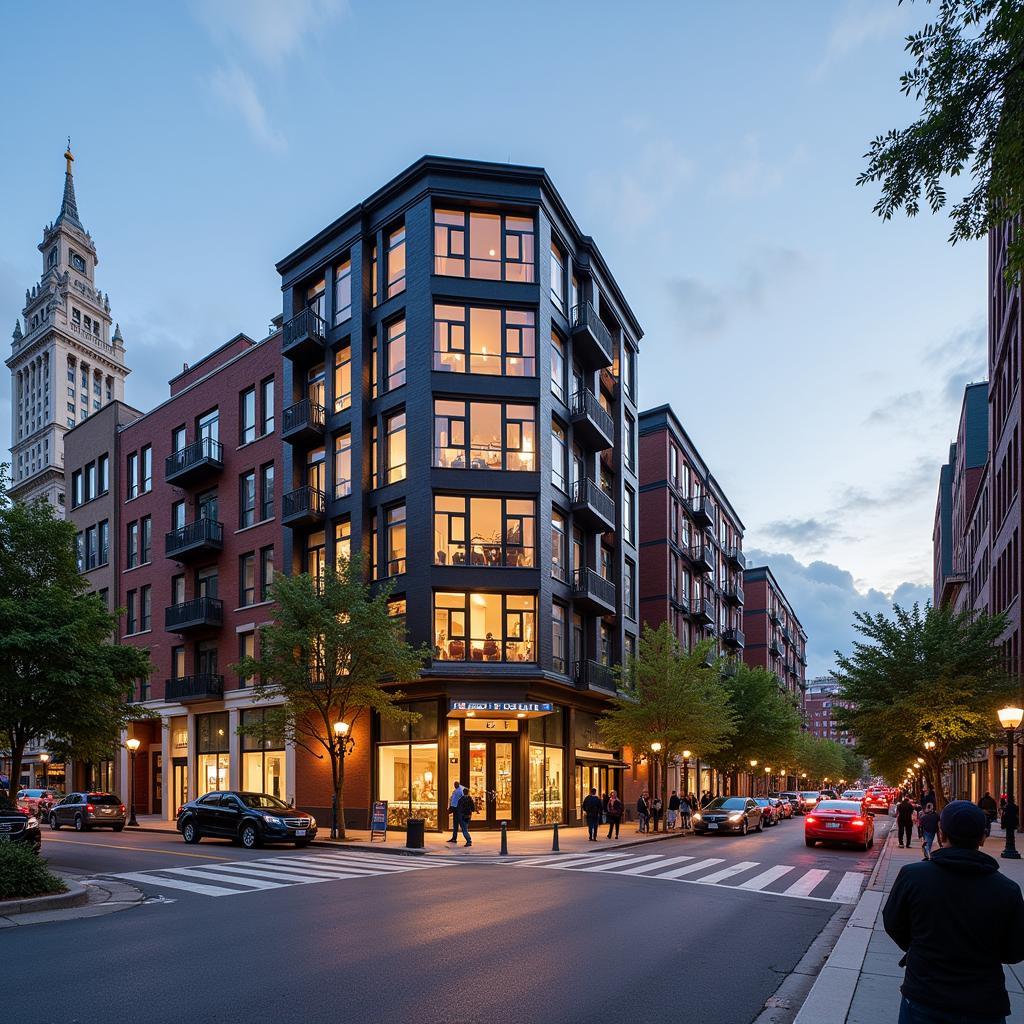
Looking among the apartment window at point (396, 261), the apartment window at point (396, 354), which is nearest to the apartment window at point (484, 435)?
the apartment window at point (396, 354)

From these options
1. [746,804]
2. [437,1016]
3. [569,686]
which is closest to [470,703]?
[569,686]

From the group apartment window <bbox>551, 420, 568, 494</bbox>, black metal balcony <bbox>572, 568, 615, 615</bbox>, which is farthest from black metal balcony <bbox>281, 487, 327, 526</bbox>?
black metal balcony <bbox>572, 568, 615, 615</bbox>

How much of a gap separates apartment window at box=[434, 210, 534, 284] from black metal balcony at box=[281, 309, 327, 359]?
6.09 m

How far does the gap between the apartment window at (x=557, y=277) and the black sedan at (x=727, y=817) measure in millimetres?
20190

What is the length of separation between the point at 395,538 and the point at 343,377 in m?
7.35

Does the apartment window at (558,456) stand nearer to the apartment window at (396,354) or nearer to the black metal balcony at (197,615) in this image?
the apartment window at (396,354)

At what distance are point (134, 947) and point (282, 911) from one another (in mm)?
2968

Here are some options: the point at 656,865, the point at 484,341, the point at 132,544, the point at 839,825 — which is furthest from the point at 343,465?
the point at 839,825

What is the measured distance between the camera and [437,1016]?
774cm

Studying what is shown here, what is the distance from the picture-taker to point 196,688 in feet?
132

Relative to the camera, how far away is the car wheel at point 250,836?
25.5m

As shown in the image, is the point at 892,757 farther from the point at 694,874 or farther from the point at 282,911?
the point at 282,911

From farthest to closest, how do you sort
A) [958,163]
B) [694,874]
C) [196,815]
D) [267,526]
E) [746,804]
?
[267,526] < [746,804] < [196,815] < [694,874] < [958,163]

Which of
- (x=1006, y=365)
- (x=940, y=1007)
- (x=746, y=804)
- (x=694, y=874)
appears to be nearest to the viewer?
(x=940, y=1007)
